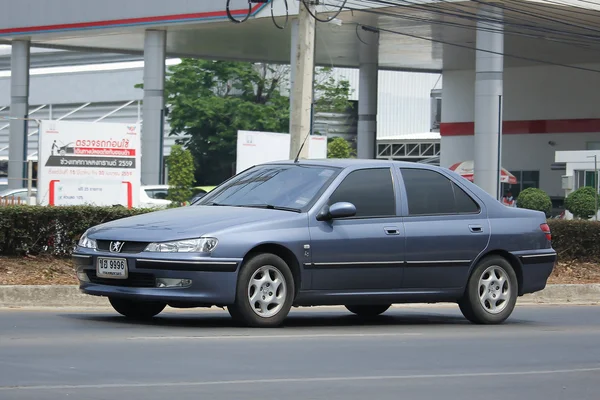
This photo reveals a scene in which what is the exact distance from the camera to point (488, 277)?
493 inches

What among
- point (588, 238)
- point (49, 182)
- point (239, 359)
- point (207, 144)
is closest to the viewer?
point (239, 359)

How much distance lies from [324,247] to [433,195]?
1.62 m

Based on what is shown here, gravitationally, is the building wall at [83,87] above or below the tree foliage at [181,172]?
above

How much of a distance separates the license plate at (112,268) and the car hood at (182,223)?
20cm

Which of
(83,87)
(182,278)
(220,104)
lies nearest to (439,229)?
(182,278)

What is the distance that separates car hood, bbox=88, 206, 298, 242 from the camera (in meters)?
10.6

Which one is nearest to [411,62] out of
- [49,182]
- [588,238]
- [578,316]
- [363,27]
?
Answer: [363,27]

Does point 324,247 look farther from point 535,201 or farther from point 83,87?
point 83,87

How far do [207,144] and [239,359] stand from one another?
5187 cm

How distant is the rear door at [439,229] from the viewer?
11.9 m

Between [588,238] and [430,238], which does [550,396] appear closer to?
[430,238]

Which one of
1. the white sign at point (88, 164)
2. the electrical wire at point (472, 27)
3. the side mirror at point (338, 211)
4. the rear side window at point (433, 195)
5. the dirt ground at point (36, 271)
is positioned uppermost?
the electrical wire at point (472, 27)

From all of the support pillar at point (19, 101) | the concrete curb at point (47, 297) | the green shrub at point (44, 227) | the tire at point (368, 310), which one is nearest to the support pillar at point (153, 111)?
the support pillar at point (19, 101)

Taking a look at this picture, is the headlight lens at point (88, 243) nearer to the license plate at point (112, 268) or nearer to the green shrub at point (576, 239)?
the license plate at point (112, 268)
